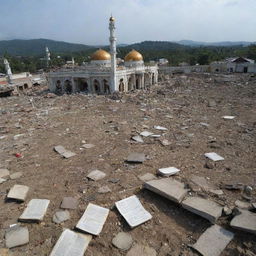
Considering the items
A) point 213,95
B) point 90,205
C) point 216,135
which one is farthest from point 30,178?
point 213,95

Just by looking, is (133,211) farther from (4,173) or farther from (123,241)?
(4,173)

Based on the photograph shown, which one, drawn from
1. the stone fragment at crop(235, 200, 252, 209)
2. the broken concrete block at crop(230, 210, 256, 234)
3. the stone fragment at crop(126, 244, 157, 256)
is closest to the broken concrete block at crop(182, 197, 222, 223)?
the broken concrete block at crop(230, 210, 256, 234)

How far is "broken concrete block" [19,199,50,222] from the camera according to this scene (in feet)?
13.0

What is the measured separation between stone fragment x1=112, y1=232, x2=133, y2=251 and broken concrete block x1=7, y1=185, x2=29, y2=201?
2.11m

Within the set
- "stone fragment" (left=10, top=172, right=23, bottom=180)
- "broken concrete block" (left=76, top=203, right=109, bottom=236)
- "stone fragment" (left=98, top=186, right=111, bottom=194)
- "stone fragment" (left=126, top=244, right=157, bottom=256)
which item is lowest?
"stone fragment" (left=10, top=172, right=23, bottom=180)

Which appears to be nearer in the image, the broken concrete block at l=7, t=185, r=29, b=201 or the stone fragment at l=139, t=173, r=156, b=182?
the broken concrete block at l=7, t=185, r=29, b=201

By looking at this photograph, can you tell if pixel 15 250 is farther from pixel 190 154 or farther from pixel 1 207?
pixel 190 154

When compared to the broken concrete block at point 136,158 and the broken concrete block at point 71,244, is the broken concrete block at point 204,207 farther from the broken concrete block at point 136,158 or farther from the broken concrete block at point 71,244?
the broken concrete block at point 136,158

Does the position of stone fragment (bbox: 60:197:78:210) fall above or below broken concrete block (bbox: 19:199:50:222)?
below

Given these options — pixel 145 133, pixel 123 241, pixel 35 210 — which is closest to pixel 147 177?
pixel 123 241

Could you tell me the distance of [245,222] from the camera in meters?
3.59

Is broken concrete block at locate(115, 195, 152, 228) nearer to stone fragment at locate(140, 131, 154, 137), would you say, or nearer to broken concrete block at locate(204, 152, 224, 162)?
broken concrete block at locate(204, 152, 224, 162)

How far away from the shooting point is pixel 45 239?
3.61 meters

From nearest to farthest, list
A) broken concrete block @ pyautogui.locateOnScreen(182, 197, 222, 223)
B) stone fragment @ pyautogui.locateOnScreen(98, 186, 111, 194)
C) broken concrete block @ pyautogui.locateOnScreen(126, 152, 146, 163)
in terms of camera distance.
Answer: broken concrete block @ pyautogui.locateOnScreen(182, 197, 222, 223), stone fragment @ pyautogui.locateOnScreen(98, 186, 111, 194), broken concrete block @ pyautogui.locateOnScreen(126, 152, 146, 163)
